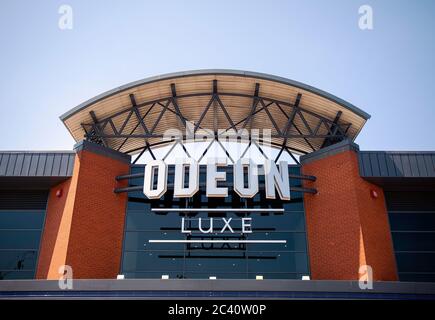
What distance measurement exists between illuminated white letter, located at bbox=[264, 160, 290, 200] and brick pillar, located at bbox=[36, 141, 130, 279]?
256 inches

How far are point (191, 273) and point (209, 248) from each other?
4.14 feet

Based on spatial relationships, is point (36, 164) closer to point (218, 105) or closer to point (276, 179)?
point (218, 105)

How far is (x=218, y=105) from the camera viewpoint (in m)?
22.3

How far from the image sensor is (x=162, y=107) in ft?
72.0

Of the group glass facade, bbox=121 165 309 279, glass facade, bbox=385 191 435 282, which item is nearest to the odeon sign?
glass facade, bbox=121 165 309 279

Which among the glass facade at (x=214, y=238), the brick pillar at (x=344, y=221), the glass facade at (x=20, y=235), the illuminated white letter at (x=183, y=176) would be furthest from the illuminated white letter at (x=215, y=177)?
the glass facade at (x=20, y=235)

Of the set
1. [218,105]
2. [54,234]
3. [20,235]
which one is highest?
[218,105]

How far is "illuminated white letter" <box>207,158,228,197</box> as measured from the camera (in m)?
17.9

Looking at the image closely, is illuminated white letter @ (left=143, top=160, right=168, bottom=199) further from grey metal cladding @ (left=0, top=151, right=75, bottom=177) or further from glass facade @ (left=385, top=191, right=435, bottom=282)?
glass facade @ (left=385, top=191, right=435, bottom=282)

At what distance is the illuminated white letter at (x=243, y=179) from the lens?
1795 cm

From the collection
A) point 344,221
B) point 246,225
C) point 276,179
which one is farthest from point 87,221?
point 344,221

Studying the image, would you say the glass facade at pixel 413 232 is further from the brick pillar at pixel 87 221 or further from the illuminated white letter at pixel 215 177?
the brick pillar at pixel 87 221

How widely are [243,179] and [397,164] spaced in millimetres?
6935

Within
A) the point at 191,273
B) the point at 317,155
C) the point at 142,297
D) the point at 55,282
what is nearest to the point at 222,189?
the point at 191,273
